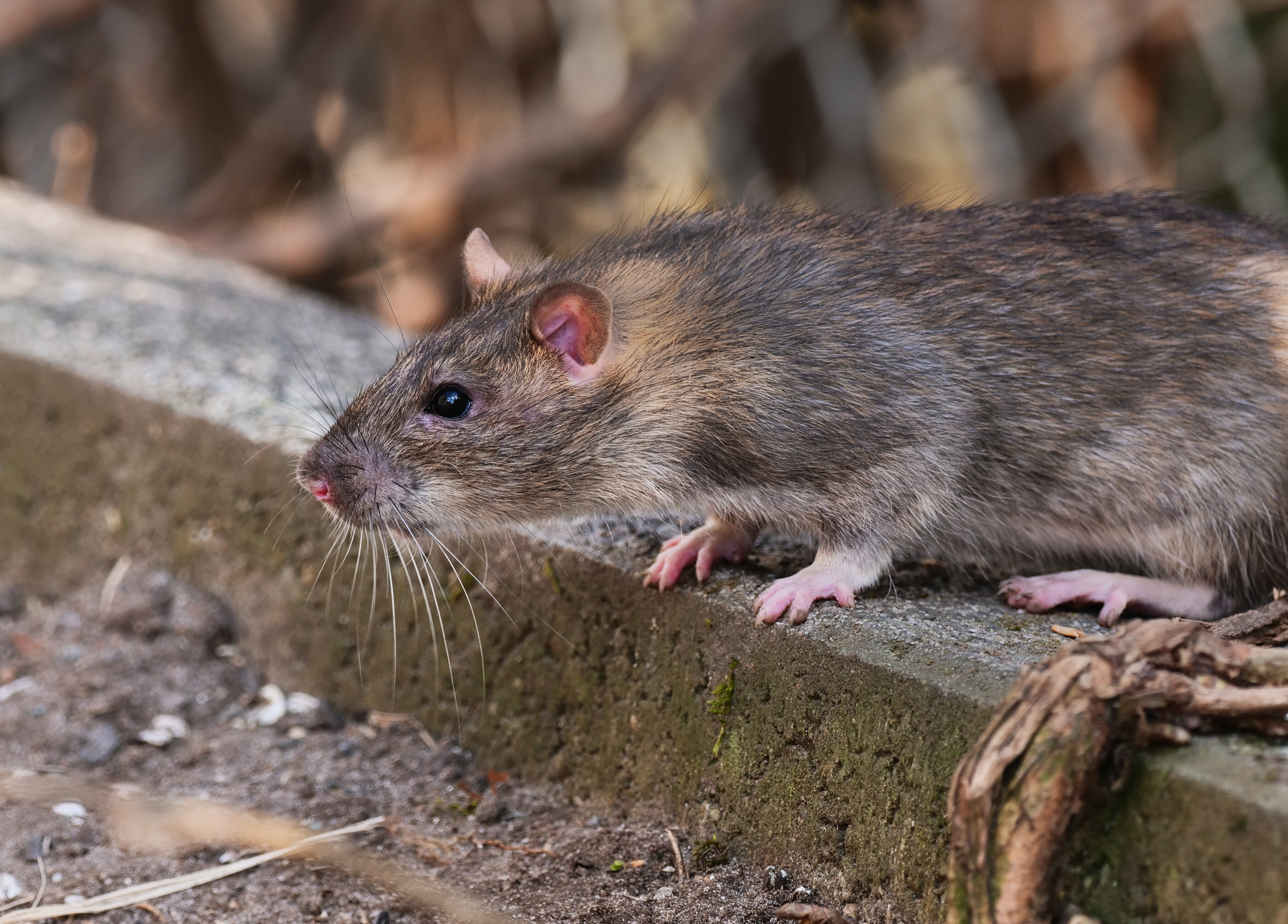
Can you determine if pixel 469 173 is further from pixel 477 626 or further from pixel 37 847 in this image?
pixel 37 847

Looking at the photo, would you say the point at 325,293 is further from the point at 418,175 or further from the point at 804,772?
the point at 804,772

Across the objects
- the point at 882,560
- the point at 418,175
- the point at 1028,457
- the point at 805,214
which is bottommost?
the point at 882,560

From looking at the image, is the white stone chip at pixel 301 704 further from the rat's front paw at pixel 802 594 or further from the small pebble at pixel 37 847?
the rat's front paw at pixel 802 594

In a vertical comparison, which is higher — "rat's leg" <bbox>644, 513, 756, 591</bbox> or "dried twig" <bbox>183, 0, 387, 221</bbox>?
"dried twig" <bbox>183, 0, 387, 221</bbox>

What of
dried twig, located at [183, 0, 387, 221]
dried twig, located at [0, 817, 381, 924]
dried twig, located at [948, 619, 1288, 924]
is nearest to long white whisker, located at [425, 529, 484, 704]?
dried twig, located at [0, 817, 381, 924]

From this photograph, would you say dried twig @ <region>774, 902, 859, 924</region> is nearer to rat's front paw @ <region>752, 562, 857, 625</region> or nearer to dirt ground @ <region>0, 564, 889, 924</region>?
dirt ground @ <region>0, 564, 889, 924</region>

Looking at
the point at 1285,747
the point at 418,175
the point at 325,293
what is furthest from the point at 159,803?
the point at 325,293
